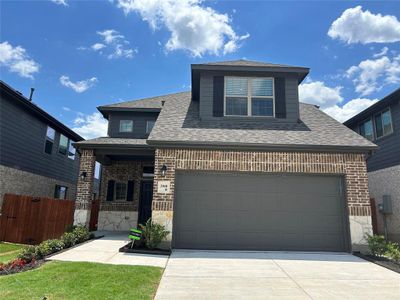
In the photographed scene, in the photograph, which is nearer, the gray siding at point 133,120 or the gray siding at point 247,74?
the gray siding at point 247,74

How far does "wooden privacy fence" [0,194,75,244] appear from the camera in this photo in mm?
10461

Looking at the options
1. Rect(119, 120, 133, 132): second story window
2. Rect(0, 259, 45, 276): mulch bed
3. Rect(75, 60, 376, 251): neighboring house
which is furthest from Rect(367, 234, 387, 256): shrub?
Rect(119, 120, 133, 132): second story window

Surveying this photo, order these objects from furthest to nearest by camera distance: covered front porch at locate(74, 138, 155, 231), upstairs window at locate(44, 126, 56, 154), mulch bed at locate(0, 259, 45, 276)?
upstairs window at locate(44, 126, 56, 154)
covered front porch at locate(74, 138, 155, 231)
mulch bed at locate(0, 259, 45, 276)

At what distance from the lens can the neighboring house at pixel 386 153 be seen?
11992 millimetres

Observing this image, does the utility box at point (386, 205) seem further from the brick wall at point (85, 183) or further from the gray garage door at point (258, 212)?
the brick wall at point (85, 183)

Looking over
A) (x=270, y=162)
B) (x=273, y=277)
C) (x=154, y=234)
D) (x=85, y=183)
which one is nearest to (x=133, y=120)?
(x=85, y=183)

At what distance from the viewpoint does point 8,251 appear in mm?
8930

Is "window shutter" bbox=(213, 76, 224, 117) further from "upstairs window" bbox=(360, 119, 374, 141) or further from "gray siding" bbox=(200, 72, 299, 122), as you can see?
"upstairs window" bbox=(360, 119, 374, 141)

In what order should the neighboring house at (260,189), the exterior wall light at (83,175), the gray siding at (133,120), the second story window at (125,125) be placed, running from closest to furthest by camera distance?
1. the neighboring house at (260,189)
2. the exterior wall light at (83,175)
3. the gray siding at (133,120)
4. the second story window at (125,125)

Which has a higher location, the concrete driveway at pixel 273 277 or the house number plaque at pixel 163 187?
the house number plaque at pixel 163 187

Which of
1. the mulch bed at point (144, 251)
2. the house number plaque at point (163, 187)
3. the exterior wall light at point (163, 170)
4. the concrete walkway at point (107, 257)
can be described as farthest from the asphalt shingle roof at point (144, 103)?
the mulch bed at point (144, 251)

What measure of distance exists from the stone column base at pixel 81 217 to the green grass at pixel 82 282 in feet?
14.6

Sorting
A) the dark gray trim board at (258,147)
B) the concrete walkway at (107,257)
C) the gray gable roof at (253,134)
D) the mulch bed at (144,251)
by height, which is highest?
the gray gable roof at (253,134)

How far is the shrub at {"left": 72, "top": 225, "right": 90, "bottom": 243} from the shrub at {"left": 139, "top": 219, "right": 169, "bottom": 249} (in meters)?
2.64
